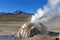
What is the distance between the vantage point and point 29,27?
25891 mm

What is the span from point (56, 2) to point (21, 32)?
7101 mm

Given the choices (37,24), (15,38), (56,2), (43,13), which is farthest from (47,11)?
(15,38)

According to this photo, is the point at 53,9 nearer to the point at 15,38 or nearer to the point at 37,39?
the point at 15,38

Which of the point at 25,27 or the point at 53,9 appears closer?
the point at 25,27

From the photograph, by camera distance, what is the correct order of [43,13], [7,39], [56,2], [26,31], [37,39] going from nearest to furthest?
[37,39] → [7,39] → [26,31] → [56,2] → [43,13]

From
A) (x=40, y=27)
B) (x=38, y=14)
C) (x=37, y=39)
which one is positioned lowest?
(x=37, y=39)

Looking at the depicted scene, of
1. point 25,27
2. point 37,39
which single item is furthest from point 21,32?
point 37,39

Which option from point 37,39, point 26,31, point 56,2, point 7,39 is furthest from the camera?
point 56,2

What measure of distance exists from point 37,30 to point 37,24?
1.17 metres

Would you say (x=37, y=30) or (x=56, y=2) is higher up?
(x=56, y=2)

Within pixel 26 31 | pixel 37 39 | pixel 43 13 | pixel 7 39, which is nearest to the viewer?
pixel 37 39

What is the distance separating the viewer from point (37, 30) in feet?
83.5

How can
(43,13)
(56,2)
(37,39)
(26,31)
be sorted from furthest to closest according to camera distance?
1. (43,13)
2. (56,2)
3. (26,31)
4. (37,39)

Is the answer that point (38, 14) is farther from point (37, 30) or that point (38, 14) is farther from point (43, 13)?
point (37, 30)
